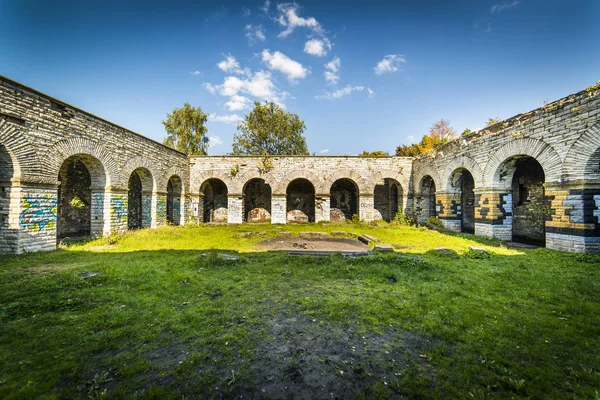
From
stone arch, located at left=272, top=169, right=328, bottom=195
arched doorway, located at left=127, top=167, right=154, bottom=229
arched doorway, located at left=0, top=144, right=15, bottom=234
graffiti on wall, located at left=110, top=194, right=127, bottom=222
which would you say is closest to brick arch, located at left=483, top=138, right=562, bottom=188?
stone arch, located at left=272, top=169, right=328, bottom=195

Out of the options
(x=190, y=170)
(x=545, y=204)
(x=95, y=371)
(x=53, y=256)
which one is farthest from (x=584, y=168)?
(x=190, y=170)

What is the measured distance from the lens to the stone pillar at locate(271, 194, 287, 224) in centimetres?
1359

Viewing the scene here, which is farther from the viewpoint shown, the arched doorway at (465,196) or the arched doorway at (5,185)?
the arched doorway at (465,196)

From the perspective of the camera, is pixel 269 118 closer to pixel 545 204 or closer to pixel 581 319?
pixel 545 204

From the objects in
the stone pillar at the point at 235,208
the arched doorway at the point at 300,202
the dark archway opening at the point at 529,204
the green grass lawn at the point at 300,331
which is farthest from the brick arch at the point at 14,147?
the dark archway opening at the point at 529,204

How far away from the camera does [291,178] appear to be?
13.9 m

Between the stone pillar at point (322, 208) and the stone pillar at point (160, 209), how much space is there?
7.64 metres

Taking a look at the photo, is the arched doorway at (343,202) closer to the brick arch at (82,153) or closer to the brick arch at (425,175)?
the brick arch at (425,175)

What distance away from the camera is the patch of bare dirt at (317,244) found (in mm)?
7305

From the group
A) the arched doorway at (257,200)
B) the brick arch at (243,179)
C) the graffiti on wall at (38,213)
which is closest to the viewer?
the graffiti on wall at (38,213)

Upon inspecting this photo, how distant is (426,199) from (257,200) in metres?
10.1

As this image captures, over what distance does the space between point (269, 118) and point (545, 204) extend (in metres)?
21.2

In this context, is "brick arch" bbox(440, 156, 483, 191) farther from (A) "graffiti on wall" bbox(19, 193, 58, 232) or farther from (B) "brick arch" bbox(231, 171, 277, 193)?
(A) "graffiti on wall" bbox(19, 193, 58, 232)

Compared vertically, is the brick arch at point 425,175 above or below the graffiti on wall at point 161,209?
above
